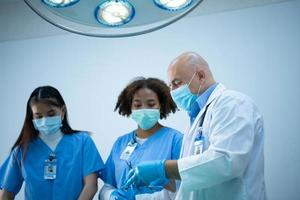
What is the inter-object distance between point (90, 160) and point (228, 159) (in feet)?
2.73

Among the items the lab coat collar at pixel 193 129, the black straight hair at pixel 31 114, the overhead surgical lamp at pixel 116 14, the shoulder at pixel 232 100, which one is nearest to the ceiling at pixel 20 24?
the black straight hair at pixel 31 114

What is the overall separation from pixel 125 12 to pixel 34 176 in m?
1.15

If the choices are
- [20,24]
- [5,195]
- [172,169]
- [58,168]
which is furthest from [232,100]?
[20,24]

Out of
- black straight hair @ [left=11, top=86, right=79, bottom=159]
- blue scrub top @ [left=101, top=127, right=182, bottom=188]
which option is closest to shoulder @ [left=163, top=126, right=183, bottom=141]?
blue scrub top @ [left=101, top=127, right=182, bottom=188]

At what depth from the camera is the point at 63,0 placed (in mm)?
694

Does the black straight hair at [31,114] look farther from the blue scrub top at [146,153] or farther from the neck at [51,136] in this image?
the blue scrub top at [146,153]

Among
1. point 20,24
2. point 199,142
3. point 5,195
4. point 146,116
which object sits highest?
point 20,24

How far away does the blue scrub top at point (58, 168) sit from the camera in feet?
5.16

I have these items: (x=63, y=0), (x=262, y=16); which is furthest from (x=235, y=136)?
(x=262, y=16)

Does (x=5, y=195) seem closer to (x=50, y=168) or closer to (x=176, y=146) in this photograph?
(x=50, y=168)

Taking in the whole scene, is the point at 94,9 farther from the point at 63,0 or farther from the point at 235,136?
the point at 235,136

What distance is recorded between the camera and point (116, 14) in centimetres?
69

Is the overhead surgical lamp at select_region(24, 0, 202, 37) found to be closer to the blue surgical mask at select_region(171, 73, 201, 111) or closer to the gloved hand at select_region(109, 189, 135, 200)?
the blue surgical mask at select_region(171, 73, 201, 111)

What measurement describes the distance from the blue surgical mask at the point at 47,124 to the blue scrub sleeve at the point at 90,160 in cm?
17
